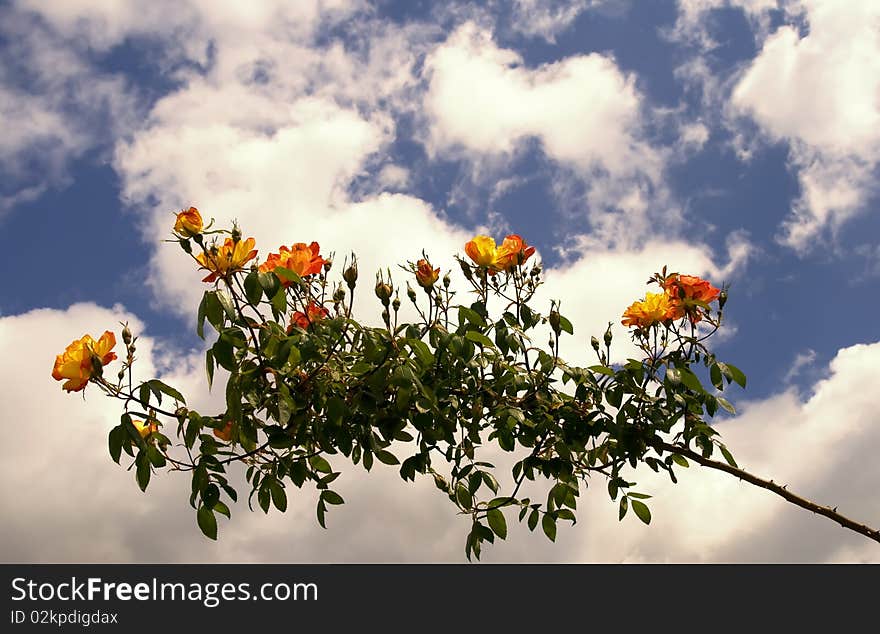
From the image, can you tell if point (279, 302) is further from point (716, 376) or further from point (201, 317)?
point (716, 376)

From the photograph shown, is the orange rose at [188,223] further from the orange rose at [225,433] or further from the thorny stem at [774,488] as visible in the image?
the thorny stem at [774,488]

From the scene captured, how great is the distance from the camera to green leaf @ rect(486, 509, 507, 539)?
4.02 m

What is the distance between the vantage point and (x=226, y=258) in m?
3.62

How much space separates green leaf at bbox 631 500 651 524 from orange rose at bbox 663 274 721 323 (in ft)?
3.12

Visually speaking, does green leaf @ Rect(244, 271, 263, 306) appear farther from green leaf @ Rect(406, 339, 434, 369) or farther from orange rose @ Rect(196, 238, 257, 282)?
green leaf @ Rect(406, 339, 434, 369)

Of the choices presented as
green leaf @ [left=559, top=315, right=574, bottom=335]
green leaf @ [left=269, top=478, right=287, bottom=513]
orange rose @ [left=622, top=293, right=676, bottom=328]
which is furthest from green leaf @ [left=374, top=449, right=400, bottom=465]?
orange rose @ [left=622, top=293, right=676, bottom=328]

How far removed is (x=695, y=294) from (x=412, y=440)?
1.60 meters

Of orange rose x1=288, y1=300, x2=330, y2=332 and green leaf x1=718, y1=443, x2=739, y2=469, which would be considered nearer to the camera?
orange rose x1=288, y1=300, x2=330, y2=332

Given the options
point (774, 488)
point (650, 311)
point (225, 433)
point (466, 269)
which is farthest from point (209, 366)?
point (774, 488)

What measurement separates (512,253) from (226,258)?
1386mm

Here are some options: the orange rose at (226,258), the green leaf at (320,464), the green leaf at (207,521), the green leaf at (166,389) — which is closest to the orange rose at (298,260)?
the orange rose at (226,258)

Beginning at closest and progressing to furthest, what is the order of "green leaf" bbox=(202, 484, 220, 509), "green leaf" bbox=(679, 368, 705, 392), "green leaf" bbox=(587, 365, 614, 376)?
"green leaf" bbox=(202, 484, 220, 509) → "green leaf" bbox=(679, 368, 705, 392) → "green leaf" bbox=(587, 365, 614, 376)

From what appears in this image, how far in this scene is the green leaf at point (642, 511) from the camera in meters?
4.07

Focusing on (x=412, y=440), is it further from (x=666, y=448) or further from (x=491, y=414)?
(x=666, y=448)
